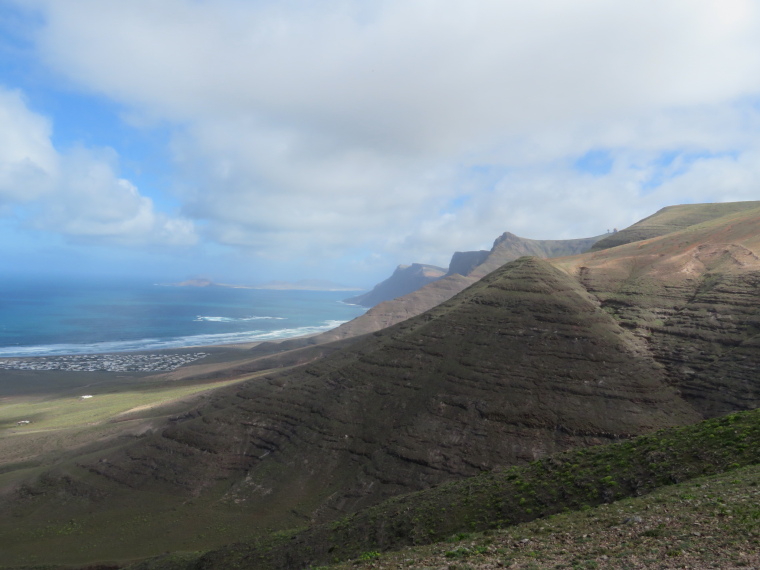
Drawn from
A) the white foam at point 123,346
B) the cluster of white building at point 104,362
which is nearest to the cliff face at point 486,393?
the cluster of white building at point 104,362

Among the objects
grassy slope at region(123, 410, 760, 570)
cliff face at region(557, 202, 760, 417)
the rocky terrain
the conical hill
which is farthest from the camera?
cliff face at region(557, 202, 760, 417)

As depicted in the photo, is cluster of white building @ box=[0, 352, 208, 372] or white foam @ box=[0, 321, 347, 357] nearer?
cluster of white building @ box=[0, 352, 208, 372]

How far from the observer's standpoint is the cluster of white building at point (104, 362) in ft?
425

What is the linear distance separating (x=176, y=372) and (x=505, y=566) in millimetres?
129315

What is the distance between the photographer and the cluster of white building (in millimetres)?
129625

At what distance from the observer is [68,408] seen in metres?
88.3

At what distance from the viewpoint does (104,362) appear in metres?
138

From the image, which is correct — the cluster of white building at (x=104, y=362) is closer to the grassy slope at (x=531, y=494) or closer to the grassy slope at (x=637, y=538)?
the grassy slope at (x=531, y=494)

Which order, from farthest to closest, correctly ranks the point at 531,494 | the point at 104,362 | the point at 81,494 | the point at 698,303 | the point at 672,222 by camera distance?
the point at 104,362 → the point at 672,222 → the point at 698,303 → the point at 81,494 → the point at 531,494

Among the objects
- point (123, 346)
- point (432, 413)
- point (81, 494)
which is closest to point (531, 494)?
point (432, 413)

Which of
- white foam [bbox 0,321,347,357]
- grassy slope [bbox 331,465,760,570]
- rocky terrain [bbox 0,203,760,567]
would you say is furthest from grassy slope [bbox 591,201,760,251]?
white foam [bbox 0,321,347,357]

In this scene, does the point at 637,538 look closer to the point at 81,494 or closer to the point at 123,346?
the point at 81,494

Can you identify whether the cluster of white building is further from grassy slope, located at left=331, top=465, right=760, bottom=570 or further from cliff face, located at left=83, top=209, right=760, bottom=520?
grassy slope, located at left=331, top=465, right=760, bottom=570

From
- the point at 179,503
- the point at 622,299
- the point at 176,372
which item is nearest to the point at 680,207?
the point at 622,299
